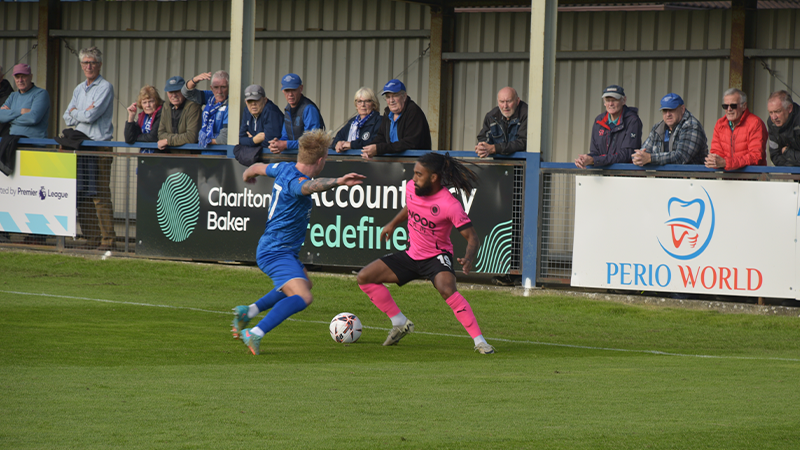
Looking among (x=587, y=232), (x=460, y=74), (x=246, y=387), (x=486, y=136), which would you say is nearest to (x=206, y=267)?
(x=486, y=136)

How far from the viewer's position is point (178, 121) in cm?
1524

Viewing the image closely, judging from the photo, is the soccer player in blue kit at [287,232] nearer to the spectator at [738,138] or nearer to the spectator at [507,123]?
the spectator at [507,123]

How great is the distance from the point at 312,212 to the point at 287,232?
4.88 m

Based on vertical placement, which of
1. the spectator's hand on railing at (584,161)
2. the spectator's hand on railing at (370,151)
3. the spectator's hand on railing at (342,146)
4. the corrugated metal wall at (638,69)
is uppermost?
the corrugated metal wall at (638,69)

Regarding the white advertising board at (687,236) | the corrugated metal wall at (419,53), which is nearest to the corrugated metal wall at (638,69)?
the corrugated metal wall at (419,53)

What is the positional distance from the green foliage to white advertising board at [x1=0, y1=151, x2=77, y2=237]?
2606 millimetres

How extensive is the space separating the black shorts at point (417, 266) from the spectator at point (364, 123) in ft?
14.7

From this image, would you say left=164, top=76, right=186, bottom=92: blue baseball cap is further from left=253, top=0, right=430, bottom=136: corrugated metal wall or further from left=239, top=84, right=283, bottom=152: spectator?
left=253, top=0, right=430, bottom=136: corrugated metal wall

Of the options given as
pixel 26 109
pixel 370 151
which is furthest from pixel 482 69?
pixel 26 109

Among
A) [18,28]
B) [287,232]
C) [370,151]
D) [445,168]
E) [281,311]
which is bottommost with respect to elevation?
[281,311]

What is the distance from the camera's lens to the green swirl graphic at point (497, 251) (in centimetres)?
1298

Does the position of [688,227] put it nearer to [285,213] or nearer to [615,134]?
[615,134]

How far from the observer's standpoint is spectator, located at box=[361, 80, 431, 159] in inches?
527

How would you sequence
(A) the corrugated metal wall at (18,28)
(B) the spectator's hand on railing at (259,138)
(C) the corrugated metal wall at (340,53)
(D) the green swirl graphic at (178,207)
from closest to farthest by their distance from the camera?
(B) the spectator's hand on railing at (259,138)
(D) the green swirl graphic at (178,207)
(C) the corrugated metal wall at (340,53)
(A) the corrugated metal wall at (18,28)
